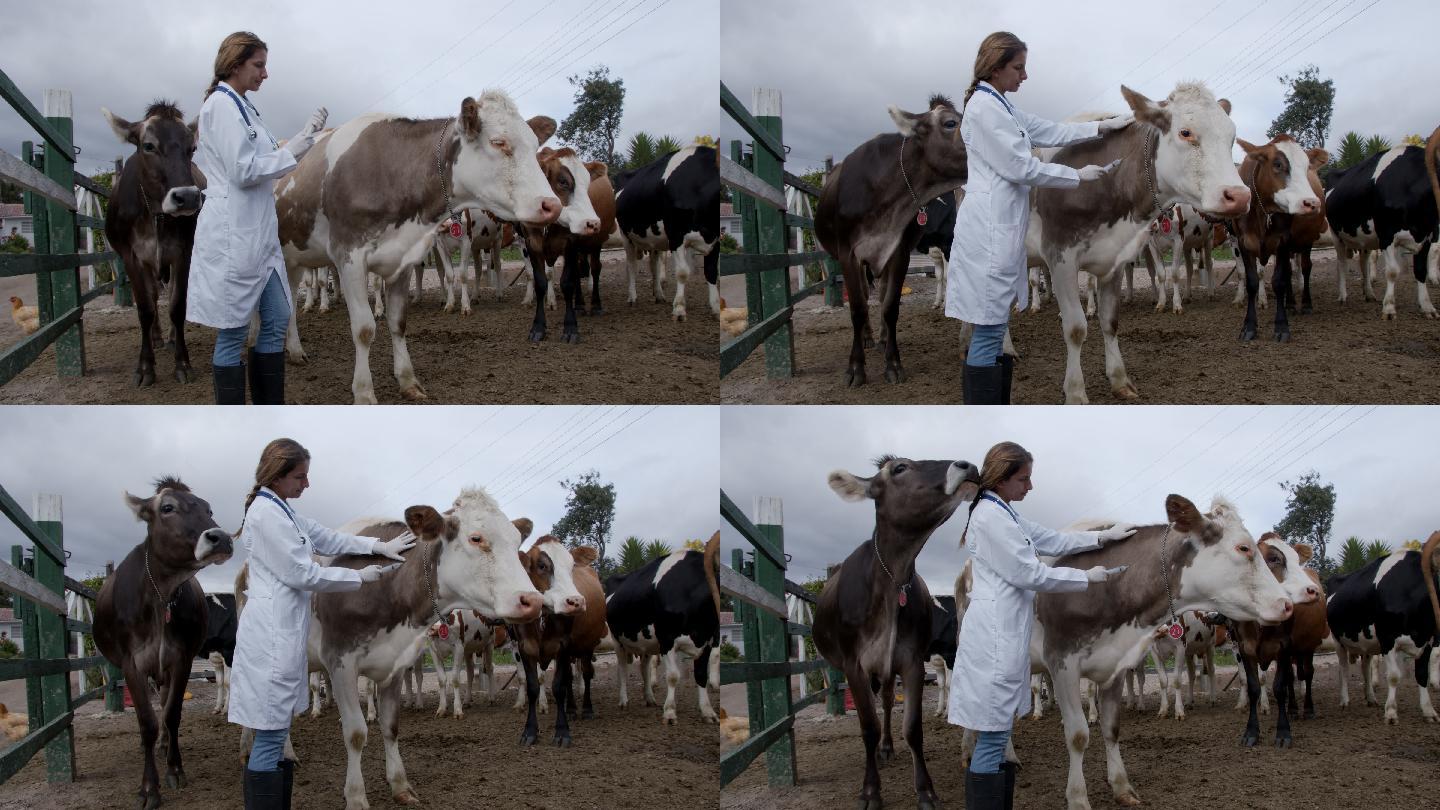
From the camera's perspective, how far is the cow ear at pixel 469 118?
23.3ft

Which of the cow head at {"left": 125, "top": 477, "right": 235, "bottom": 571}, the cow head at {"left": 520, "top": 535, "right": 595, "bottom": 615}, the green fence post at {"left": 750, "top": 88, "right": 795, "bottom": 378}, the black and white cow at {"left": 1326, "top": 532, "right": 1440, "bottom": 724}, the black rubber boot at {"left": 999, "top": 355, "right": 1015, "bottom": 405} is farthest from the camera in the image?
the black and white cow at {"left": 1326, "top": 532, "right": 1440, "bottom": 724}

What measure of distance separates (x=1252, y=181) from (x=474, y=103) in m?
5.76

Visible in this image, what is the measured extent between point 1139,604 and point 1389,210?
5824 millimetres

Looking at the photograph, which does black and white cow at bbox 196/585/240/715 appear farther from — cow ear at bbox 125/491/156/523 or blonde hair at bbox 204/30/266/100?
blonde hair at bbox 204/30/266/100

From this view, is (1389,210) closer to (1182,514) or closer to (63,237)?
(1182,514)

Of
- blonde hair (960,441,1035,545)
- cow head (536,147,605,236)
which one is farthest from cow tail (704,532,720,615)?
blonde hair (960,441,1035,545)

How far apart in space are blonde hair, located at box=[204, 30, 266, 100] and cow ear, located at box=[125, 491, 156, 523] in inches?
95.3

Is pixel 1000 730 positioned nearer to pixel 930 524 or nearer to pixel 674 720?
pixel 930 524

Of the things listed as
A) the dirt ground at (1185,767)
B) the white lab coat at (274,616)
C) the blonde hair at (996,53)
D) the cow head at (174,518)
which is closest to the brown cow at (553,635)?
the dirt ground at (1185,767)

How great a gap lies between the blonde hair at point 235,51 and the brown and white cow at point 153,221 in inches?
53.7

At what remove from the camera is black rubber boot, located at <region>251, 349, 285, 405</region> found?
21.7 ft

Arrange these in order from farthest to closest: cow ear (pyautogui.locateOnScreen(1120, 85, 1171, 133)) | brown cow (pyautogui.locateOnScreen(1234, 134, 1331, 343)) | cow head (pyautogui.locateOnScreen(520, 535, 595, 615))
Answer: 1. brown cow (pyautogui.locateOnScreen(1234, 134, 1331, 343))
2. cow head (pyautogui.locateOnScreen(520, 535, 595, 615))
3. cow ear (pyautogui.locateOnScreen(1120, 85, 1171, 133))

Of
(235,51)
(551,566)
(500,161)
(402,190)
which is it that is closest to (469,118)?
(500,161)

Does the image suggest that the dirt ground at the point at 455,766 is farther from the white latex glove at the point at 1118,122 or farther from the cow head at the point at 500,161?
the white latex glove at the point at 1118,122
